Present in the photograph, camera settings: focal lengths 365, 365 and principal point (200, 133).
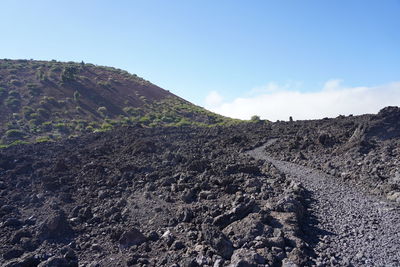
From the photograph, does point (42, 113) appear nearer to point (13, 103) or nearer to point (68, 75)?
point (13, 103)

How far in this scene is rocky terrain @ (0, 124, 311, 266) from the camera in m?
7.54

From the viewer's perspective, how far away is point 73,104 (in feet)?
157

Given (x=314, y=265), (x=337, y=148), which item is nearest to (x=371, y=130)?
(x=337, y=148)

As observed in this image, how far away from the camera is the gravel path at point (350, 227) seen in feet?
23.1

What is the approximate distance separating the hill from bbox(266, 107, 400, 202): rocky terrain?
77.4 feet

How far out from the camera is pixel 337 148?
16953 mm

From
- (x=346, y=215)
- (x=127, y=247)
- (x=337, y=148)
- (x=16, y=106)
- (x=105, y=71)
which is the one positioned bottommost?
(x=127, y=247)

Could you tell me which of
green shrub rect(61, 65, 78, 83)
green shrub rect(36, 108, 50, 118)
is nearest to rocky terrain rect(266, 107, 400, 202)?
green shrub rect(36, 108, 50, 118)

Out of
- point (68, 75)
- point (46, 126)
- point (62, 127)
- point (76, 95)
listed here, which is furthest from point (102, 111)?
point (68, 75)

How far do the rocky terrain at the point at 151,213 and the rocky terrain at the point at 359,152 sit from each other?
2346 millimetres

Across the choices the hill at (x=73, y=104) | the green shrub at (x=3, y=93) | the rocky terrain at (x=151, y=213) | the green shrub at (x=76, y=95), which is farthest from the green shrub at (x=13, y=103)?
the rocky terrain at (x=151, y=213)

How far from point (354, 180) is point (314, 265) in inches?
278

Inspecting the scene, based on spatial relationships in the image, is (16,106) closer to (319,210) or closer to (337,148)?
(337,148)

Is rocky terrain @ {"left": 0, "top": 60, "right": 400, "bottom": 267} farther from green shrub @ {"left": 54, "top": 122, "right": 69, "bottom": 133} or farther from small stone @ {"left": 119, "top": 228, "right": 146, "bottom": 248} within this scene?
green shrub @ {"left": 54, "top": 122, "right": 69, "bottom": 133}
